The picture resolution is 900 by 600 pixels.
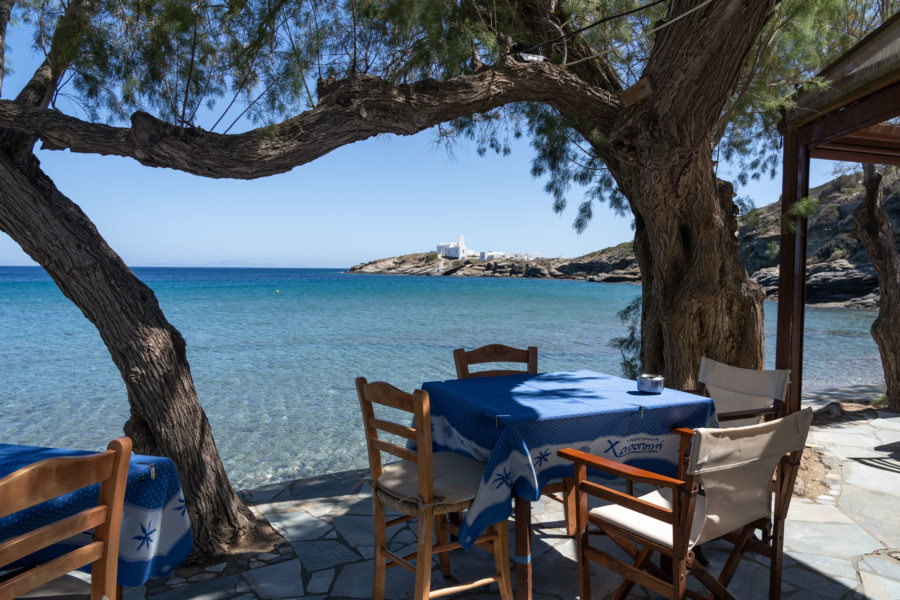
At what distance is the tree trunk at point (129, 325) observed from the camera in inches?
102

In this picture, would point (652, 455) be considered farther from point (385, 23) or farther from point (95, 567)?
point (385, 23)

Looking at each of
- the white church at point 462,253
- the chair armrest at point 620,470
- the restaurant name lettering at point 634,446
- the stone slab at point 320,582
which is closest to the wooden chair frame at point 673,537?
the chair armrest at point 620,470

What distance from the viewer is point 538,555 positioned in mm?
2613

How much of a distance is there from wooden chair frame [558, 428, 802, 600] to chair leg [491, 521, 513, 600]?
0.85ft

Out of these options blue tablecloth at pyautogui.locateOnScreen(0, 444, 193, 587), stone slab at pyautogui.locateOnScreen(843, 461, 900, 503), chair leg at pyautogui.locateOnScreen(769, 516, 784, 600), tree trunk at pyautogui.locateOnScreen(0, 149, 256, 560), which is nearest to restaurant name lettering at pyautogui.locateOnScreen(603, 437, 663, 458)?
chair leg at pyautogui.locateOnScreen(769, 516, 784, 600)

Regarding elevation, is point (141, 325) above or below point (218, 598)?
above

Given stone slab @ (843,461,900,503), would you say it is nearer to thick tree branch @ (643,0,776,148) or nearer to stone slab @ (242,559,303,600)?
thick tree branch @ (643,0,776,148)

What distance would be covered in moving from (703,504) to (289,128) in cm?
235

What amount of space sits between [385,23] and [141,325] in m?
2.09

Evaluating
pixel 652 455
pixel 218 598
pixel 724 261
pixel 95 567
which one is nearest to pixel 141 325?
pixel 218 598

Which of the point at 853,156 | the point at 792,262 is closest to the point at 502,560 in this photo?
the point at 792,262

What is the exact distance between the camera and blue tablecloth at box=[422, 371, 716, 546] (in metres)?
2.00

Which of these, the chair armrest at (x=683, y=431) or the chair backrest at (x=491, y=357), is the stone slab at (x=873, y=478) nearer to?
the chair armrest at (x=683, y=431)

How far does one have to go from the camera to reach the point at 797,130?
157 inches
